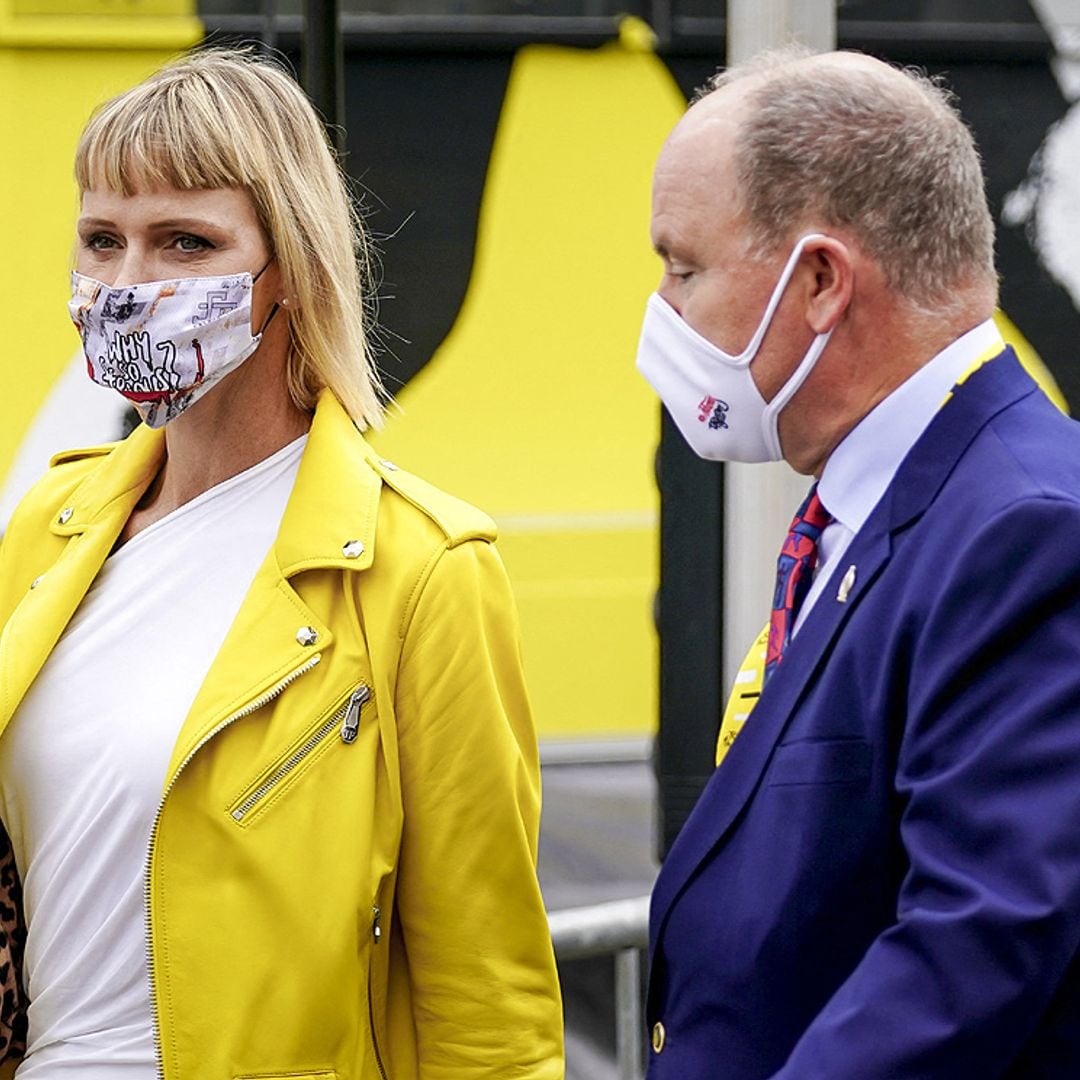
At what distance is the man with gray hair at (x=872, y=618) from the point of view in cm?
148

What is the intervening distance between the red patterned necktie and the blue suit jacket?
0.14 metres

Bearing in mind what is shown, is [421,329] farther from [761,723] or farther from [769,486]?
[761,723]

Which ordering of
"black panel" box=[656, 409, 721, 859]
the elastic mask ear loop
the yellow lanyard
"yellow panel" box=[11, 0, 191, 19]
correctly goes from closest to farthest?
Result: the yellow lanyard → the elastic mask ear loop → "black panel" box=[656, 409, 721, 859] → "yellow panel" box=[11, 0, 191, 19]

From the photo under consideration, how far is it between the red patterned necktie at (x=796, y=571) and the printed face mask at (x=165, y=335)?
79 cm

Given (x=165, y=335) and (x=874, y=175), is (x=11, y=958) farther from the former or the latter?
(x=874, y=175)

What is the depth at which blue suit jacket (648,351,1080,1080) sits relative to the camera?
147 cm

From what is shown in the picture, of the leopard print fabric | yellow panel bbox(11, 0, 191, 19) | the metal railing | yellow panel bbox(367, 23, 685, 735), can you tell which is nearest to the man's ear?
the leopard print fabric

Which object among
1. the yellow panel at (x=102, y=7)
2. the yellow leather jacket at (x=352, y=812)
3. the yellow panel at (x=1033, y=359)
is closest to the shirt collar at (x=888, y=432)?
the yellow leather jacket at (x=352, y=812)

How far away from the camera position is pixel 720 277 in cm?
183

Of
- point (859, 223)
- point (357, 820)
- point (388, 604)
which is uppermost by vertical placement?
point (859, 223)

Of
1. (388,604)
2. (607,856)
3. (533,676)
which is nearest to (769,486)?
(388,604)

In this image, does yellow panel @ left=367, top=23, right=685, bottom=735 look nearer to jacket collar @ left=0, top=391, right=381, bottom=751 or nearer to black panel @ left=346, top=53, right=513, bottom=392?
Result: black panel @ left=346, top=53, right=513, bottom=392

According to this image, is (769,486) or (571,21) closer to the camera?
(769,486)

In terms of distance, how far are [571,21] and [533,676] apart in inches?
134
